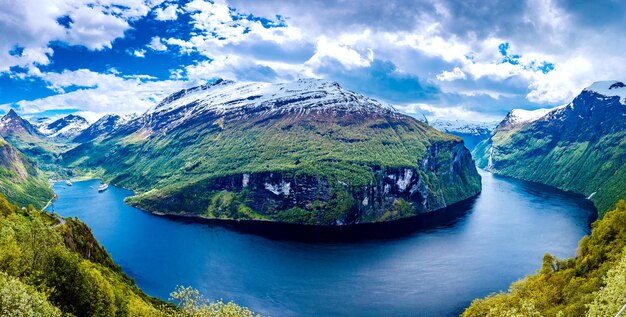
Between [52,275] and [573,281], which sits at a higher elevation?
[52,275]

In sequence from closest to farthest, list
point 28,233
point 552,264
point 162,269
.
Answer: point 28,233, point 552,264, point 162,269

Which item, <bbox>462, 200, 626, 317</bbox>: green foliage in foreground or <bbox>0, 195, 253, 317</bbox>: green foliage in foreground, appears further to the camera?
<bbox>462, 200, 626, 317</bbox>: green foliage in foreground

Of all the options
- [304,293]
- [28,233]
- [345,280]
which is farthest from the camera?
[345,280]

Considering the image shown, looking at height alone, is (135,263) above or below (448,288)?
above

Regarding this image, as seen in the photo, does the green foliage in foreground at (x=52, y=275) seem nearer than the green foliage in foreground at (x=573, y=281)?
Yes

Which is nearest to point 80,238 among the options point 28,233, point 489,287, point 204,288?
point 28,233

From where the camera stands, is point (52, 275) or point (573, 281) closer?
point (52, 275)

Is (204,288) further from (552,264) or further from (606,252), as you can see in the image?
(606,252)

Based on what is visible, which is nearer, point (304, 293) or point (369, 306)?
point (369, 306)
